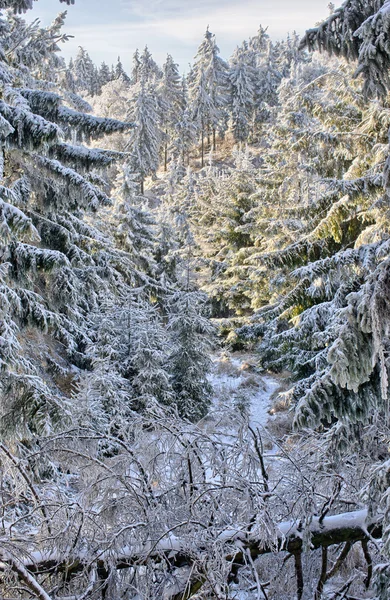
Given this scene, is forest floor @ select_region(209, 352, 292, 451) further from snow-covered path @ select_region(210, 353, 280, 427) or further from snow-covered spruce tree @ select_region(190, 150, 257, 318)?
snow-covered spruce tree @ select_region(190, 150, 257, 318)

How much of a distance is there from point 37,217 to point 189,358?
6.25 metres

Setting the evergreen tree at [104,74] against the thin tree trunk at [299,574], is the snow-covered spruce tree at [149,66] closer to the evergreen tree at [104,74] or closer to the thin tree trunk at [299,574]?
the evergreen tree at [104,74]

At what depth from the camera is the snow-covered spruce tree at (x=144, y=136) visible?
41500mm

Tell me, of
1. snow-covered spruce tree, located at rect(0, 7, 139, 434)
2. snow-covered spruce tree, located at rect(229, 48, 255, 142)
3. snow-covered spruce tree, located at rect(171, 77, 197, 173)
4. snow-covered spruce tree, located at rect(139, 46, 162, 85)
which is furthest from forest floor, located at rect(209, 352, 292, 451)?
snow-covered spruce tree, located at rect(139, 46, 162, 85)

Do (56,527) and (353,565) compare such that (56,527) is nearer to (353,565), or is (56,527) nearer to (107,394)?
(353,565)

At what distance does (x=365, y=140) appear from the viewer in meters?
9.72

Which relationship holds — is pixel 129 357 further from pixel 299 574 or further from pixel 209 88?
pixel 209 88

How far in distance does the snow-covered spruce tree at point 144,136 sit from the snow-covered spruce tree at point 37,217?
31.0 m

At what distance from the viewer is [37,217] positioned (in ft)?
32.0

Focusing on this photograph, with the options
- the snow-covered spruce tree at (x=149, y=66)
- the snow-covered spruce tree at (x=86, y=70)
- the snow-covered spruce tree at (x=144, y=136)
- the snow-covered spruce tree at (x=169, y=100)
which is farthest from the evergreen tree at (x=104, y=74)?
the snow-covered spruce tree at (x=144, y=136)

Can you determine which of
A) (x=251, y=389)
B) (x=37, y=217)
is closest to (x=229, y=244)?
(x=251, y=389)

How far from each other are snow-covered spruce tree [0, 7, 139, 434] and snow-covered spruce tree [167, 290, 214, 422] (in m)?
3.18

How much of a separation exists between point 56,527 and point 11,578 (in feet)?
1.66

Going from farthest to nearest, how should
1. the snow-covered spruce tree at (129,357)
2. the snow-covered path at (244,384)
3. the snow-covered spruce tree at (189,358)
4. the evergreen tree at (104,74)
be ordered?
the evergreen tree at (104,74) < the snow-covered path at (244,384) < the snow-covered spruce tree at (189,358) < the snow-covered spruce tree at (129,357)
